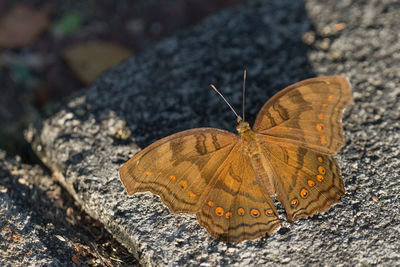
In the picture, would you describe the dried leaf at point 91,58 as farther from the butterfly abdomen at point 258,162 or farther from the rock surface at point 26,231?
the butterfly abdomen at point 258,162

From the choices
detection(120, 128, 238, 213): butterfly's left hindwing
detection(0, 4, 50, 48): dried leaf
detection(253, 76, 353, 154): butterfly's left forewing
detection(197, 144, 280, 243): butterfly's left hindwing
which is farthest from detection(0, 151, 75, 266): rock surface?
detection(0, 4, 50, 48): dried leaf

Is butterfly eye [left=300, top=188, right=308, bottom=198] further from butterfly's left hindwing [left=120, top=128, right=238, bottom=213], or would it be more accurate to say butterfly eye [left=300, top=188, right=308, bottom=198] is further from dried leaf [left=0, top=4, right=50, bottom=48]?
dried leaf [left=0, top=4, right=50, bottom=48]

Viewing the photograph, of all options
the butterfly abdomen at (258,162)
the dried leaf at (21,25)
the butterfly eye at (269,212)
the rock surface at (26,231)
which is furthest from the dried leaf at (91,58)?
the butterfly eye at (269,212)

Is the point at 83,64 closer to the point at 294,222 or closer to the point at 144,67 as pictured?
the point at 144,67

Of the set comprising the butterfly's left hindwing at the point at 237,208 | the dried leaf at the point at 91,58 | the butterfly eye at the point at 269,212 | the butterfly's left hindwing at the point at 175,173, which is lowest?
the butterfly eye at the point at 269,212

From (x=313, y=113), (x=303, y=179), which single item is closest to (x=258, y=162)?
(x=303, y=179)

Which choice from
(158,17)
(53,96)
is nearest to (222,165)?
(53,96)
